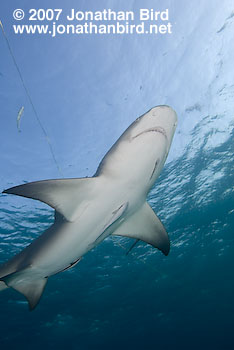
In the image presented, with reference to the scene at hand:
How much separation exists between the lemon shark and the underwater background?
7324 millimetres

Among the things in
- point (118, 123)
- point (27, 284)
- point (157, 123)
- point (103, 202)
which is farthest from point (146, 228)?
point (118, 123)

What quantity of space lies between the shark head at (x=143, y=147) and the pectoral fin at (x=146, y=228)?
1.26 meters

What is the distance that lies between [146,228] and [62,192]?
Answer: 6.90ft

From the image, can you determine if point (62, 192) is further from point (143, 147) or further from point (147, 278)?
point (147, 278)

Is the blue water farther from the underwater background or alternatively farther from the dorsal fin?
the dorsal fin

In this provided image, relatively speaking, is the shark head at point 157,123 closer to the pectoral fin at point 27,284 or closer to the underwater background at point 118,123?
the pectoral fin at point 27,284

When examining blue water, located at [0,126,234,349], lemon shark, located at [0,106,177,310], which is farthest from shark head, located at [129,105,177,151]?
blue water, located at [0,126,234,349]

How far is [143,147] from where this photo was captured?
11.2 feet

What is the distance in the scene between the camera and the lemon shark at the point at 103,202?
11.1 ft

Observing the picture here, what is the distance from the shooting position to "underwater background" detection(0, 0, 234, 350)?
9.41 meters

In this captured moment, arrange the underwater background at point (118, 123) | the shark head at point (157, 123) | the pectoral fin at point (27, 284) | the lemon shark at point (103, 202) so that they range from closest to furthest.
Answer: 1. the shark head at point (157, 123)
2. the lemon shark at point (103, 202)
3. the pectoral fin at point (27, 284)
4. the underwater background at point (118, 123)

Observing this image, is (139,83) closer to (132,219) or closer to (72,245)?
(132,219)

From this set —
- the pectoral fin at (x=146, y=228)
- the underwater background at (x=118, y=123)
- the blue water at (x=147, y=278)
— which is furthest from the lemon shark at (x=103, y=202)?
the blue water at (x=147, y=278)

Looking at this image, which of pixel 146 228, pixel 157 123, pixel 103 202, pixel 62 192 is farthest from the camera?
pixel 146 228
